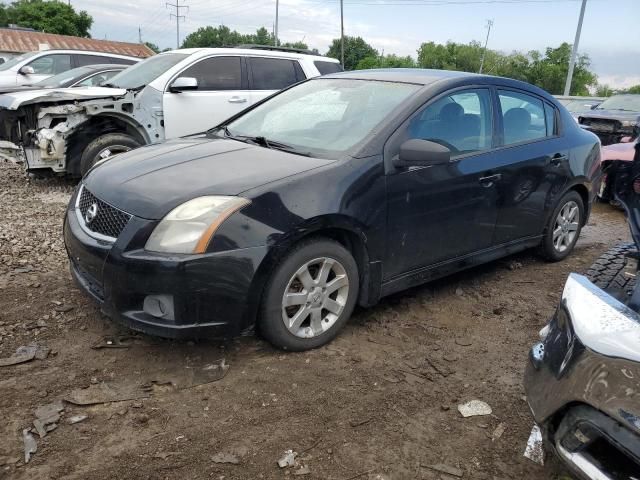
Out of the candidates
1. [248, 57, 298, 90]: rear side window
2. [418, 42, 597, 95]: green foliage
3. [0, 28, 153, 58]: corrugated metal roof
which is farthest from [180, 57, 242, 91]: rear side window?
[418, 42, 597, 95]: green foliage

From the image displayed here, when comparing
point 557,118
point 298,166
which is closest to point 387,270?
point 298,166

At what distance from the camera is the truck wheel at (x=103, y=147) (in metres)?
6.66

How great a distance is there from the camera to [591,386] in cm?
180

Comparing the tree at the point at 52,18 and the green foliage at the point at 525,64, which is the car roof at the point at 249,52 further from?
the tree at the point at 52,18

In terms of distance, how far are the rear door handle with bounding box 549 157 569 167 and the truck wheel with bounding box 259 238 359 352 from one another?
88.9 inches

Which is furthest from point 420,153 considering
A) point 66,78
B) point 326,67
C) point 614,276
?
point 66,78

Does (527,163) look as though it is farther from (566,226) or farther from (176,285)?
(176,285)

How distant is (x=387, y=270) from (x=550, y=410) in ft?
5.28

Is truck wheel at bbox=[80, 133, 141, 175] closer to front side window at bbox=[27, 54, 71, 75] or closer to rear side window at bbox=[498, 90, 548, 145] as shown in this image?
rear side window at bbox=[498, 90, 548, 145]

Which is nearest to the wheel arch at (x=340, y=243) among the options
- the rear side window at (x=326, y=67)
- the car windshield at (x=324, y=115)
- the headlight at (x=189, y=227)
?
the headlight at (x=189, y=227)

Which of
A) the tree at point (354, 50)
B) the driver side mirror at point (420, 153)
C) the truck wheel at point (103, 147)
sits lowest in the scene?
the truck wheel at point (103, 147)

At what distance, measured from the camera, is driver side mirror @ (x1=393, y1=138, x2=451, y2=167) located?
3.29m

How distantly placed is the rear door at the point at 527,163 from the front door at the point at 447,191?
0.16 m

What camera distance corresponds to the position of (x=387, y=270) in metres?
3.48
